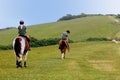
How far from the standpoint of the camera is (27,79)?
2527cm

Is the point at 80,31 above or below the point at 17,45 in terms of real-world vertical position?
below

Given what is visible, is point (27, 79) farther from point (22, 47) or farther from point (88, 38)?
point (88, 38)

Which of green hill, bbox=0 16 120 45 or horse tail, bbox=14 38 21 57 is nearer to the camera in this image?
horse tail, bbox=14 38 21 57

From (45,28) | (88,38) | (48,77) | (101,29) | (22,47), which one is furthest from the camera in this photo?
(45,28)

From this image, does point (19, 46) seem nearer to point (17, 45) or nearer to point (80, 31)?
point (17, 45)

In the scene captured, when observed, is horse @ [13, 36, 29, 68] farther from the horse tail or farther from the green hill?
the green hill

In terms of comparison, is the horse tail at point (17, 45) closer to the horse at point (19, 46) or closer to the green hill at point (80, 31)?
the horse at point (19, 46)

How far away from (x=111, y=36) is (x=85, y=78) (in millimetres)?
79193

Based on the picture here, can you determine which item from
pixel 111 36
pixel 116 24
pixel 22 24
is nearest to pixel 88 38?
pixel 111 36

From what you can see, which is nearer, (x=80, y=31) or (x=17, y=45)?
(x=17, y=45)

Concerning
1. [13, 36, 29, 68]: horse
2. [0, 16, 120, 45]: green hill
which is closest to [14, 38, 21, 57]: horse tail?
[13, 36, 29, 68]: horse

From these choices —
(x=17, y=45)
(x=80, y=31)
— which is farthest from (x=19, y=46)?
(x=80, y=31)

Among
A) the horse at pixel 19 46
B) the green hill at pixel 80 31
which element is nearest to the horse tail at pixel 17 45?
the horse at pixel 19 46

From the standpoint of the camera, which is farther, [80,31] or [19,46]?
[80,31]
